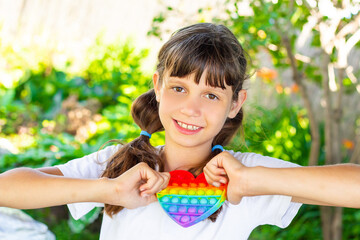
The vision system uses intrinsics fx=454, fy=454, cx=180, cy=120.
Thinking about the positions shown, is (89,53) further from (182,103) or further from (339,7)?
(182,103)

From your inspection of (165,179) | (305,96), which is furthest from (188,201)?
(305,96)

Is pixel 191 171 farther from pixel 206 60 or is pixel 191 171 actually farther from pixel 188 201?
pixel 206 60

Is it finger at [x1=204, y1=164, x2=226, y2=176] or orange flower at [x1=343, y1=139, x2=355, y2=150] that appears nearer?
finger at [x1=204, y1=164, x2=226, y2=176]

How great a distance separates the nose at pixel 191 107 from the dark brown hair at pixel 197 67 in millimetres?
71

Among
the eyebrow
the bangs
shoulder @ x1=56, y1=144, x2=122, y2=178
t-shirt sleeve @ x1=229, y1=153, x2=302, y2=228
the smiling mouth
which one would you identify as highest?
the bangs

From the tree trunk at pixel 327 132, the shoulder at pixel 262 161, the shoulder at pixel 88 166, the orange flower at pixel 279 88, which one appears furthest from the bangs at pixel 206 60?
the orange flower at pixel 279 88

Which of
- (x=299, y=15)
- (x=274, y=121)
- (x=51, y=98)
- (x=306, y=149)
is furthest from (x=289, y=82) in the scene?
(x=51, y=98)

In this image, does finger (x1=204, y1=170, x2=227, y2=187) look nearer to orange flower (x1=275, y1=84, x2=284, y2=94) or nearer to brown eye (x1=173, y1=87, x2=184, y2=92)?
brown eye (x1=173, y1=87, x2=184, y2=92)

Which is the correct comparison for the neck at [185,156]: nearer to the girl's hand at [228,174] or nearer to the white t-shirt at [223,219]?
the white t-shirt at [223,219]

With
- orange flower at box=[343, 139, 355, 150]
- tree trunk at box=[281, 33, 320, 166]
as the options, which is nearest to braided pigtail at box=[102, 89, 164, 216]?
tree trunk at box=[281, 33, 320, 166]

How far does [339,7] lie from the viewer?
281 cm

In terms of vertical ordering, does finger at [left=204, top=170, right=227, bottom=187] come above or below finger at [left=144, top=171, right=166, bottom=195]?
above

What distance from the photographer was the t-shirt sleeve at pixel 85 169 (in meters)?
1.82

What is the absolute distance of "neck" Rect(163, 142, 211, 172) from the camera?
1.88m
